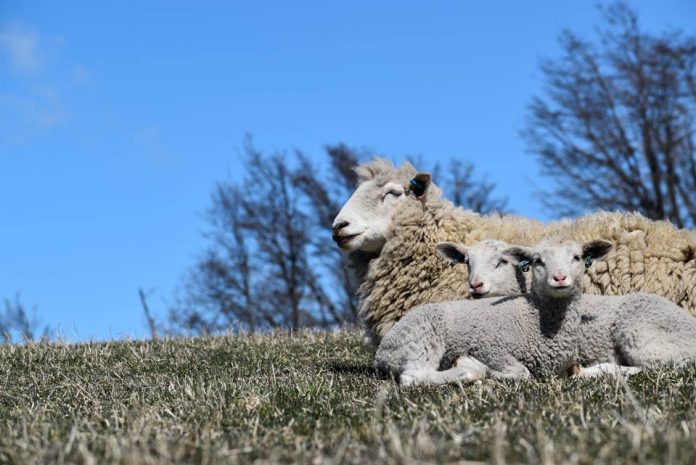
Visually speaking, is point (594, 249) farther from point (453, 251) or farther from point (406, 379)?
point (406, 379)

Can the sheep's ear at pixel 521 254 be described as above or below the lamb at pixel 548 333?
above

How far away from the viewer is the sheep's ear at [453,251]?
8.29 metres

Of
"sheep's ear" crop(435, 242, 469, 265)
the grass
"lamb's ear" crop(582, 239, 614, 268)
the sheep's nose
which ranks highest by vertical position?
the sheep's nose

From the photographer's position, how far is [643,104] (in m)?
34.5

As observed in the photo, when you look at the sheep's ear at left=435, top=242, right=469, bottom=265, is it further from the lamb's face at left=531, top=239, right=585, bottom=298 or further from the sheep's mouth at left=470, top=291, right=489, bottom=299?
the lamb's face at left=531, top=239, right=585, bottom=298

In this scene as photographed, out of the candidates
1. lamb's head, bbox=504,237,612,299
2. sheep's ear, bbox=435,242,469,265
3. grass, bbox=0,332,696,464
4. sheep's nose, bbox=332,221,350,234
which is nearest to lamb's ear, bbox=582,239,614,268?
lamb's head, bbox=504,237,612,299

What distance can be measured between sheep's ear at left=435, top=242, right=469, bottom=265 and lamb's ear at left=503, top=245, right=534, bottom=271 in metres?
0.69

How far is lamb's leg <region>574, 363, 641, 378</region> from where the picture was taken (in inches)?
260

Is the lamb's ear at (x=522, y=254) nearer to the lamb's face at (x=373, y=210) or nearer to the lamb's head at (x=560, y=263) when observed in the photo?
the lamb's head at (x=560, y=263)

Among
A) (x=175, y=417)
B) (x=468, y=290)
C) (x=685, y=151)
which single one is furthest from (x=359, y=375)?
(x=685, y=151)

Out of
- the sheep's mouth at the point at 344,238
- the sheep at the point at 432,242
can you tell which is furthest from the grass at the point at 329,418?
the sheep's mouth at the point at 344,238

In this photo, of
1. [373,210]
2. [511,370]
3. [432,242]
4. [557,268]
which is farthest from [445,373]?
[373,210]

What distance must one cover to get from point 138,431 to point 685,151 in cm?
3169

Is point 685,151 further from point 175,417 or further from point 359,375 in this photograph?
point 175,417
